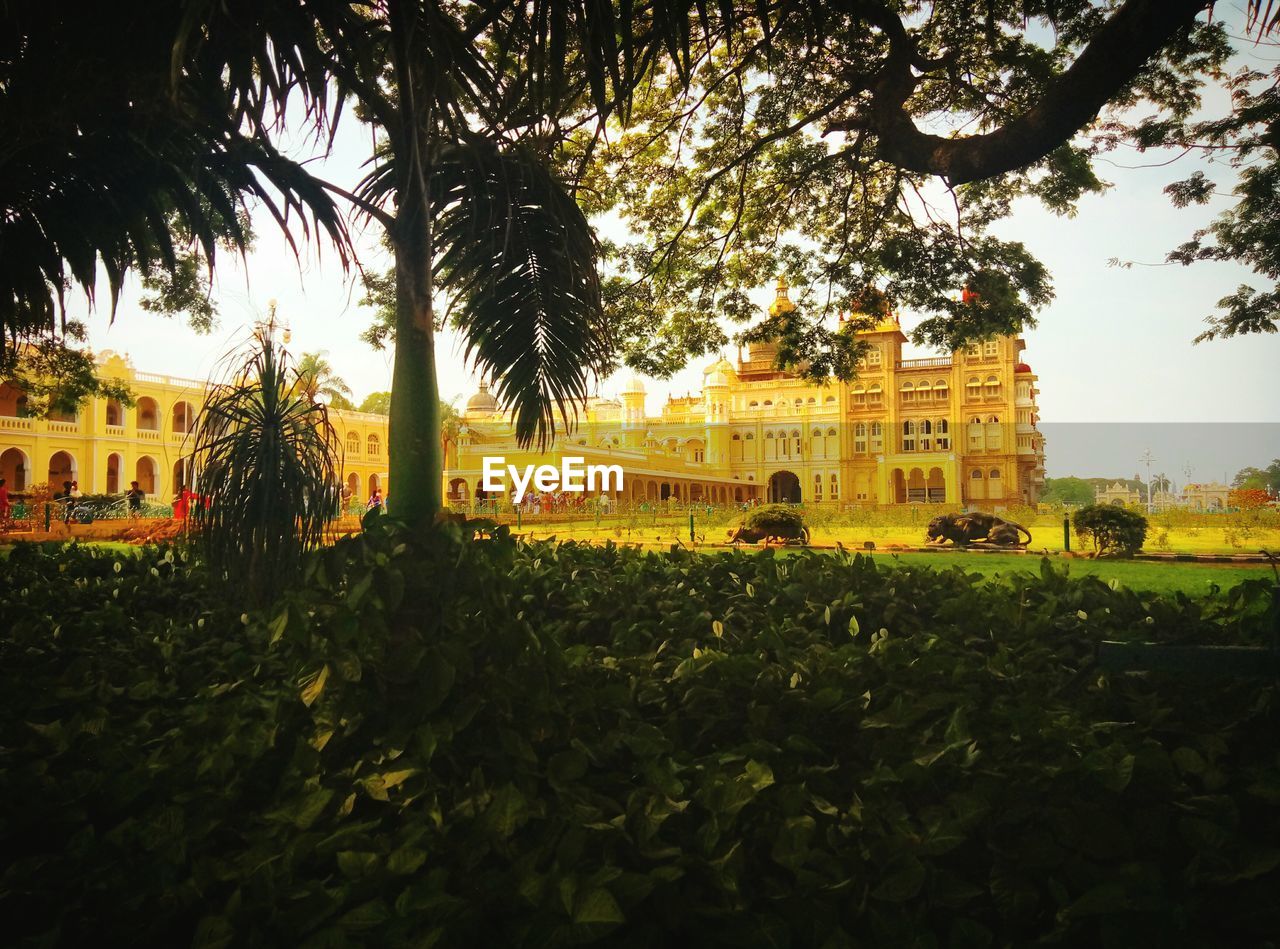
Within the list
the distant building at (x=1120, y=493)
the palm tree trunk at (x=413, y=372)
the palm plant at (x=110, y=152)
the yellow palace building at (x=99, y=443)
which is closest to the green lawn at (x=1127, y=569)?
the distant building at (x=1120, y=493)

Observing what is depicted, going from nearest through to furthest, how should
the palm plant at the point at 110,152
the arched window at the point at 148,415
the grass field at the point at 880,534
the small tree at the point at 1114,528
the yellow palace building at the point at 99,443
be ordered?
the palm plant at the point at 110,152
the small tree at the point at 1114,528
the grass field at the point at 880,534
the yellow palace building at the point at 99,443
the arched window at the point at 148,415

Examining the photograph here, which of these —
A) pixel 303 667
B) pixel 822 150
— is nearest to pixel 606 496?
pixel 822 150

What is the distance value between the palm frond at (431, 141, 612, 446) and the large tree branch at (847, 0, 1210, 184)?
1433 millimetres

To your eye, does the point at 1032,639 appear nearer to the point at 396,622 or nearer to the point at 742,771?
the point at 742,771

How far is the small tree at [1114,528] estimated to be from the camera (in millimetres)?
8508

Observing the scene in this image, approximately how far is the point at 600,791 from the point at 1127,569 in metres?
7.14

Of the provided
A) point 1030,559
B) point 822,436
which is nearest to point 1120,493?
point 1030,559

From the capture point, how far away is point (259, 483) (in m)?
3.09

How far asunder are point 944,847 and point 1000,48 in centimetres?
573

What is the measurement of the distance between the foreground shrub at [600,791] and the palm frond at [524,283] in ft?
5.73

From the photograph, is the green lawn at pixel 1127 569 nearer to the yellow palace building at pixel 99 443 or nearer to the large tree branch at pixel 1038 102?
the large tree branch at pixel 1038 102

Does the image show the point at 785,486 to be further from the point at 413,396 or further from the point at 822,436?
the point at 413,396

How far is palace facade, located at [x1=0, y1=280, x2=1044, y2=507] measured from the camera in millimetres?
13406

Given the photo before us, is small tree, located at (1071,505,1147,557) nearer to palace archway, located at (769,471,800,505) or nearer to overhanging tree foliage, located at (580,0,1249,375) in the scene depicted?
overhanging tree foliage, located at (580,0,1249,375)
